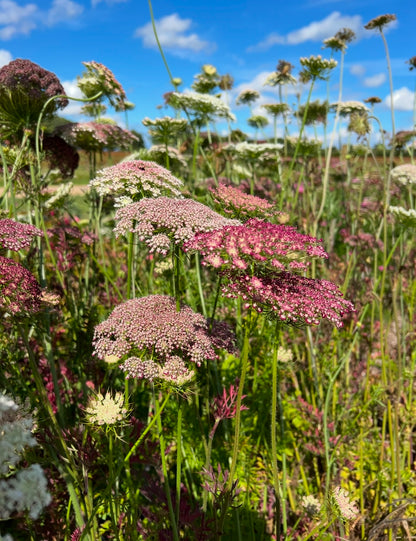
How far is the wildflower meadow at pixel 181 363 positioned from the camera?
65.8 inches

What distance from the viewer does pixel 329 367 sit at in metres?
3.55

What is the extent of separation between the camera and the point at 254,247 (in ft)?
5.08

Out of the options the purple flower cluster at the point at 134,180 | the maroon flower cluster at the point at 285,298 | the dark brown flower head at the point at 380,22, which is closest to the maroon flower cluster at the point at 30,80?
the purple flower cluster at the point at 134,180

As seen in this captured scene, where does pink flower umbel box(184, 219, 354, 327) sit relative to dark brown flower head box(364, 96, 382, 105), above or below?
below

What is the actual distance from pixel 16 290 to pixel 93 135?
2.22 meters

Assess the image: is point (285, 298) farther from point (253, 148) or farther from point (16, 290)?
point (253, 148)

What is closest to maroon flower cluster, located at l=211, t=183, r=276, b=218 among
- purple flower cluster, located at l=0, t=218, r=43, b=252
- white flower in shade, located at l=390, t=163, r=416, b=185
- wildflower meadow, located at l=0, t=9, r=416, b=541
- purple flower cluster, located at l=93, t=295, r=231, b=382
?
wildflower meadow, located at l=0, t=9, r=416, b=541

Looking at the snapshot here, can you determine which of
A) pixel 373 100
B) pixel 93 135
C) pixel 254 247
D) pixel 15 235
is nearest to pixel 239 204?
pixel 254 247

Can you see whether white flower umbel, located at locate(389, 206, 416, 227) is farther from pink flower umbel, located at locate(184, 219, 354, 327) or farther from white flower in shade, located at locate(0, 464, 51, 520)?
white flower in shade, located at locate(0, 464, 51, 520)

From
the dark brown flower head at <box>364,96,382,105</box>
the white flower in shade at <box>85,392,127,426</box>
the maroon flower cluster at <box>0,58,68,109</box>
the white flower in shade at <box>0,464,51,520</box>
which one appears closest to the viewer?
the white flower in shade at <box>0,464,51,520</box>

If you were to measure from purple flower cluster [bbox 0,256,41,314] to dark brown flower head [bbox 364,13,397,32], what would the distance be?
452 cm

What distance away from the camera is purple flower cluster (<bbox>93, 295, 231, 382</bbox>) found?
1.72m

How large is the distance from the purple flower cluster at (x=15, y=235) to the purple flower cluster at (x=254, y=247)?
2.53 feet

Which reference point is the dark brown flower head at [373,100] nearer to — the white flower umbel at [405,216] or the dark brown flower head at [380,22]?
the dark brown flower head at [380,22]
